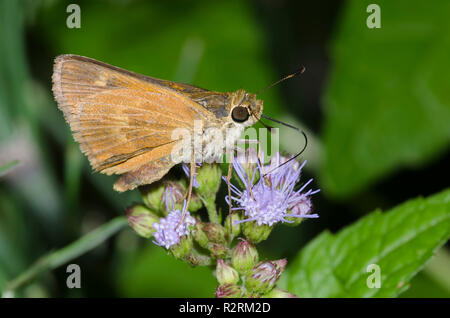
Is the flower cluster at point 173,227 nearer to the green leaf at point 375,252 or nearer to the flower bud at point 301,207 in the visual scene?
the flower bud at point 301,207

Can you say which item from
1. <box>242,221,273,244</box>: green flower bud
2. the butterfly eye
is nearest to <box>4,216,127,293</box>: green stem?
<box>242,221,273,244</box>: green flower bud

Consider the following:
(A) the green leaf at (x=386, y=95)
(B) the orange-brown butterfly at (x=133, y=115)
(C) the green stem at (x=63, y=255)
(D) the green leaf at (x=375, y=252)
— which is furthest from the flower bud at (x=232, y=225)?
(A) the green leaf at (x=386, y=95)

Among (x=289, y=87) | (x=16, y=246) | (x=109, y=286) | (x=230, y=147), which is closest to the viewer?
(x=230, y=147)

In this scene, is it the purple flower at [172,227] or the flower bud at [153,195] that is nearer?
the purple flower at [172,227]

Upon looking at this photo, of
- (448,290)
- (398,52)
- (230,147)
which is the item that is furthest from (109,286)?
(398,52)

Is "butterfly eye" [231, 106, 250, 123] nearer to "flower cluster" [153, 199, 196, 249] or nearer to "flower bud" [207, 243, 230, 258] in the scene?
"flower cluster" [153, 199, 196, 249]

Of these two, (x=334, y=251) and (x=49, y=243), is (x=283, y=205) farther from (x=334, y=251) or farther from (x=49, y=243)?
(x=49, y=243)

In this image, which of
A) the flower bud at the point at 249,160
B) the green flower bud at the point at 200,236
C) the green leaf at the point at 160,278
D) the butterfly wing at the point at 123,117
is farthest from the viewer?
the green leaf at the point at 160,278
